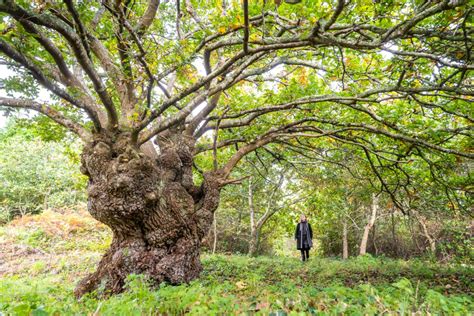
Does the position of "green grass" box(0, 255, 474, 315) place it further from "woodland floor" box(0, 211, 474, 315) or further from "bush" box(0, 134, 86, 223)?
"bush" box(0, 134, 86, 223)

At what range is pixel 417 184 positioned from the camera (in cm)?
682

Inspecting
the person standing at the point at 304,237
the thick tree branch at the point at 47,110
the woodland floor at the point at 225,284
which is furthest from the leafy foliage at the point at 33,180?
the person standing at the point at 304,237

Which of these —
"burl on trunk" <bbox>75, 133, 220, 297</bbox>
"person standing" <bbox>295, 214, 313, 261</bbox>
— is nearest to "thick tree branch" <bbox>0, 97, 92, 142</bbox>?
"burl on trunk" <bbox>75, 133, 220, 297</bbox>

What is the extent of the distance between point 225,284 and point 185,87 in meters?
3.45

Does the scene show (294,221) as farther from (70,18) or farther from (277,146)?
(70,18)

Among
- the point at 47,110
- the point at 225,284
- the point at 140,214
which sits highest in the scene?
the point at 47,110

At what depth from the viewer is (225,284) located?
444 centimetres

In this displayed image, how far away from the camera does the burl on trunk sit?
4.85 meters

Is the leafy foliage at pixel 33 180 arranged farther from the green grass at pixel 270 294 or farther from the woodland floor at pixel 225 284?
the green grass at pixel 270 294

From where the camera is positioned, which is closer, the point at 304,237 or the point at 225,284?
the point at 225,284

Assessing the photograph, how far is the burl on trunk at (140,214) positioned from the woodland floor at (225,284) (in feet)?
2.03

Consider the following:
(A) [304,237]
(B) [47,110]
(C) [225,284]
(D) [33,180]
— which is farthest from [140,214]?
(D) [33,180]

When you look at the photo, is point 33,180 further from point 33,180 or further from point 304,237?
point 304,237

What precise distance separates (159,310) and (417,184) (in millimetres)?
6701
